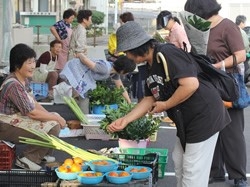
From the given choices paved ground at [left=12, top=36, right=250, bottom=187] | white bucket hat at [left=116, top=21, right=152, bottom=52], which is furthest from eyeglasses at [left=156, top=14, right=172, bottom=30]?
white bucket hat at [left=116, top=21, right=152, bottom=52]

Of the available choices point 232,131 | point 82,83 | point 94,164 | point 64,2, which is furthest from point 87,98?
point 64,2

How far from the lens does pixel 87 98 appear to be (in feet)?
25.7

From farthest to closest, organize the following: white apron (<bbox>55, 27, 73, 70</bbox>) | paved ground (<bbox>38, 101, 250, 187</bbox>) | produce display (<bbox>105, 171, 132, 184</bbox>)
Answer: white apron (<bbox>55, 27, 73, 70</bbox>) → paved ground (<bbox>38, 101, 250, 187</bbox>) → produce display (<bbox>105, 171, 132, 184</bbox>)

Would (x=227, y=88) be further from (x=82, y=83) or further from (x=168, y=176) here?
A: (x=82, y=83)

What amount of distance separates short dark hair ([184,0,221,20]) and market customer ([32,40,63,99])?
553 centimetres

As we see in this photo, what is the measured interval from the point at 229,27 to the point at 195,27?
47 cm

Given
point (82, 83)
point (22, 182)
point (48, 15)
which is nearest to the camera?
point (22, 182)

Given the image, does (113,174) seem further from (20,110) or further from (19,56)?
(19,56)

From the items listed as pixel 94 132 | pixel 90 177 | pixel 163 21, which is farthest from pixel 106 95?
pixel 90 177

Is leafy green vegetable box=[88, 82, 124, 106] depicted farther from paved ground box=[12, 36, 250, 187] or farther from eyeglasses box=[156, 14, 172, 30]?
eyeglasses box=[156, 14, 172, 30]

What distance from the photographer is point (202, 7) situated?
4.61m

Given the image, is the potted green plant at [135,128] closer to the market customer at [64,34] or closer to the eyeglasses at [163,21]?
the eyeglasses at [163,21]

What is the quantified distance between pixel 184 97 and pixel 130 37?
1.88ft

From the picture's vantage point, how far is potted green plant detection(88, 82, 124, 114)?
25.3 ft
